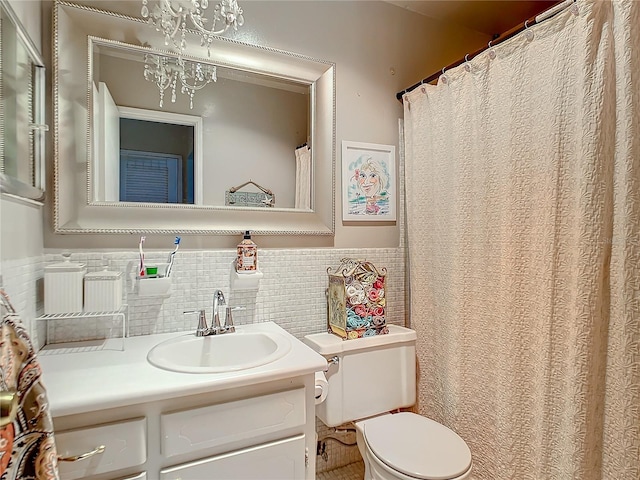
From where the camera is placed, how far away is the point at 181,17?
1337 mm

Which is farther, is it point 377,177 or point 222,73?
point 377,177

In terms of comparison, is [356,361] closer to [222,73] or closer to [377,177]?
[377,177]

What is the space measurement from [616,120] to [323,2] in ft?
4.34

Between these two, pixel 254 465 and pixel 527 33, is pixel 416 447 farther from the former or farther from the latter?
pixel 527 33

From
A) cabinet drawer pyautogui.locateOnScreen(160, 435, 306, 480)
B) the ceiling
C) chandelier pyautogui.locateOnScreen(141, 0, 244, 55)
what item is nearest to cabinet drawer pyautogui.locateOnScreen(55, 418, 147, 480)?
cabinet drawer pyautogui.locateOnScreen(160, 435, 306, 480)

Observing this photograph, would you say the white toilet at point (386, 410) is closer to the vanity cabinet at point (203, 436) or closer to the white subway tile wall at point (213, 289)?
the white subway tile wall at point (213, 289)

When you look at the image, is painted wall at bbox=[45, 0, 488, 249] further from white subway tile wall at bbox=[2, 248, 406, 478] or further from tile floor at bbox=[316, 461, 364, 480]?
tile floor at bbox=[316, 461, 364, 480]

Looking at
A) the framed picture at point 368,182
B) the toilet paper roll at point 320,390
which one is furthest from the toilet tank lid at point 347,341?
the framed picture at point 368,182

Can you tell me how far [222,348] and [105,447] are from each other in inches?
19.7

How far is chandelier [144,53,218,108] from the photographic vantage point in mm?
1377

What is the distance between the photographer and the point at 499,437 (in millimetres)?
1307

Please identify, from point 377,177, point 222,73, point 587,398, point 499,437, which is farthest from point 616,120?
point 222,73

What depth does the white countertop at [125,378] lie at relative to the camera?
33.0 inches

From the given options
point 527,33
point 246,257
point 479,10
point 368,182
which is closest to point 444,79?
point 527,33
